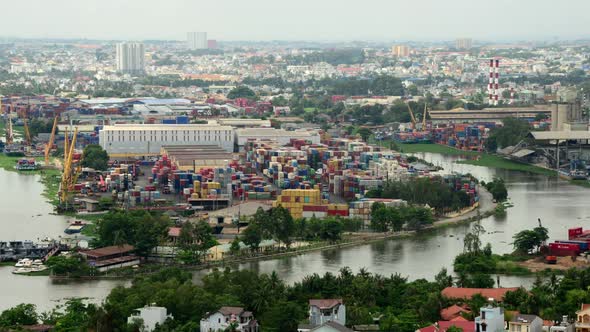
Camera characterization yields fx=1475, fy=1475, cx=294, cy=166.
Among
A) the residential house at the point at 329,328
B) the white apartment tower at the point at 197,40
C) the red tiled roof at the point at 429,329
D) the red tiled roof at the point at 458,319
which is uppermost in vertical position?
the residential house at the point at 329,328

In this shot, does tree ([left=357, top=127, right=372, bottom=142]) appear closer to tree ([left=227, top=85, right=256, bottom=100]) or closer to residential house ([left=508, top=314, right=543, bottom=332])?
tree ([left=227, top=85, right=256, bottom=100])

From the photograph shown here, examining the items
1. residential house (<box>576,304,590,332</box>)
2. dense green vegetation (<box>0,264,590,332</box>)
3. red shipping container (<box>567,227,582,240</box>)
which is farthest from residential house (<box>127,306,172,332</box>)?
red shipping container (<box>567,227,582,240</box>)

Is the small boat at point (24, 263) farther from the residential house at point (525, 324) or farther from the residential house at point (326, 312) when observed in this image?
the residential house at point (525, 324)

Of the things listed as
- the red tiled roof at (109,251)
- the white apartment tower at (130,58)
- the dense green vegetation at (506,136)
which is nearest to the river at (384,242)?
the red tiled roof at (109,251)

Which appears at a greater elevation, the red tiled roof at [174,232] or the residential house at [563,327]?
the residential house at [563,327]

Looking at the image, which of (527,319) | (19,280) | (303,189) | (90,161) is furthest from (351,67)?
(527,319)

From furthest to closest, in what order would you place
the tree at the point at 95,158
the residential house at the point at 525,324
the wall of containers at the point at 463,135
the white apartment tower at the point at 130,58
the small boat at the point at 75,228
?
the white apartment tower at the point at 130,58
the wall of containers at the point at 463,135
the tree at the point at 95,158
the small boat at the point at 75,228
the residential house at the point at 525,324

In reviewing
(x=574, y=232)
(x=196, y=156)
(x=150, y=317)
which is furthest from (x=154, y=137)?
(x=150, y=317)
